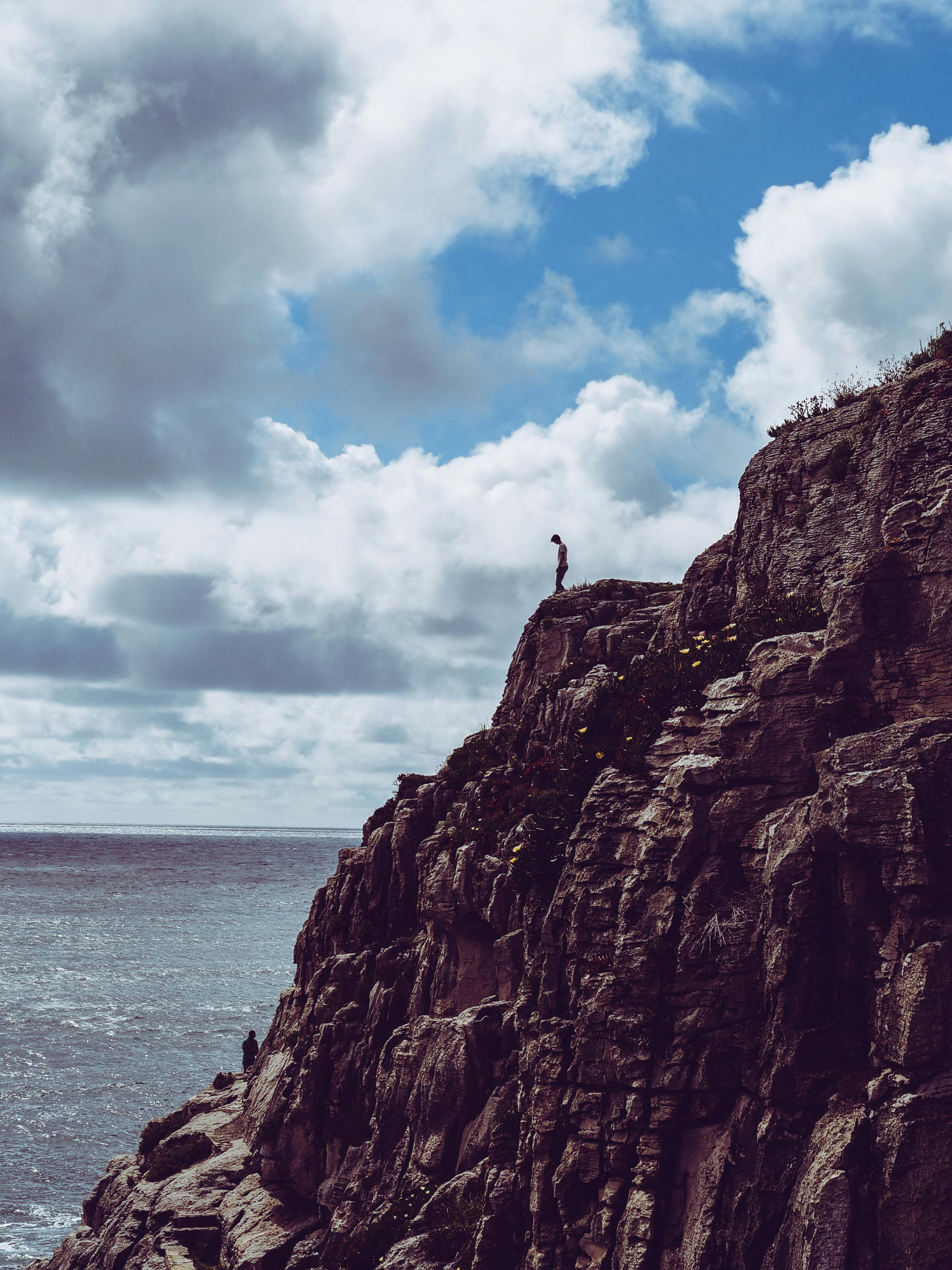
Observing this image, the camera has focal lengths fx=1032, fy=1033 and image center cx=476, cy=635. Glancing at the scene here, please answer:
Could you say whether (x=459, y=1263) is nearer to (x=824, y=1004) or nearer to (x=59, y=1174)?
(x=824, y=1004)

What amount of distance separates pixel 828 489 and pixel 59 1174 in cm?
4867

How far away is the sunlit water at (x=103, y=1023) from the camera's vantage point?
167 ft

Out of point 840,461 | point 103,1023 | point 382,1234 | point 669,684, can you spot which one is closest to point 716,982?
point 669,684

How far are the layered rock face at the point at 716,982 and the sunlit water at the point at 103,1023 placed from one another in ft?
87.2

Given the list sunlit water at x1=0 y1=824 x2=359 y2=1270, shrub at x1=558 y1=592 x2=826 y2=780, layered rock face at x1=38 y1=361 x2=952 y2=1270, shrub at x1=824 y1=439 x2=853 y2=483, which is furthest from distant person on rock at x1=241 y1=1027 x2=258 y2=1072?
shrub at x1=824 y1=439 x2=853 y2=483

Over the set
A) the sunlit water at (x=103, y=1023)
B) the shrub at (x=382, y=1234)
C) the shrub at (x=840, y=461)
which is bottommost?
the sunlit water at (x=103, y=1023)

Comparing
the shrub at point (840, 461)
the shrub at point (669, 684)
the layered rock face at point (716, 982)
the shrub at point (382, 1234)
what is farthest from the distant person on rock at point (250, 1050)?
the shrub at point (840, 461)

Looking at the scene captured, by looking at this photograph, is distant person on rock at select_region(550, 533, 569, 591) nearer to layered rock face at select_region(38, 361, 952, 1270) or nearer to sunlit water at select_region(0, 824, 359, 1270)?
layered rock face at select_region(38, 361, 952, 1270)

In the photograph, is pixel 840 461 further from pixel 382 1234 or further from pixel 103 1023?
pixel 103 1023

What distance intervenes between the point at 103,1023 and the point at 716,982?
73.9 meters

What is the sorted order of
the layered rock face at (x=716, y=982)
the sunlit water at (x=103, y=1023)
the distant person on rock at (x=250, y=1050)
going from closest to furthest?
the layered rock face at (x=716, y=982), the distant person on rock at (x=250, y=1050), the sunlit water at (x=103, y=1023)

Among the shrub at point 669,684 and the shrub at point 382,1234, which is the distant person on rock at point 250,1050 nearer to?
the shrub at point 382,1234

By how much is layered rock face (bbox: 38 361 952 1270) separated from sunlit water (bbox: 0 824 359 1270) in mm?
26566

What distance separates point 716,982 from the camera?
16.0 meters
